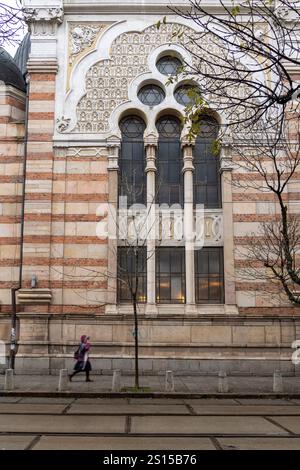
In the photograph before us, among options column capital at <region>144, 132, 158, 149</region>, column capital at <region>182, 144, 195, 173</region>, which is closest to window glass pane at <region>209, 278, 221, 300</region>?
column capital at <region>182, 144, 195, 173</region>

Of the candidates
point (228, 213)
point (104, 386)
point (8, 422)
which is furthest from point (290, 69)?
point (8, 422)

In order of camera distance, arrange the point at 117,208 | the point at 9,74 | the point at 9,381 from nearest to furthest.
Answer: the point at 9,381, the point at 117,208, the point at 9,74

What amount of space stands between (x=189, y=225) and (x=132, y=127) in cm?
517

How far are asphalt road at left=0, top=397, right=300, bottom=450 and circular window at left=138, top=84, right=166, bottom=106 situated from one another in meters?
13.3

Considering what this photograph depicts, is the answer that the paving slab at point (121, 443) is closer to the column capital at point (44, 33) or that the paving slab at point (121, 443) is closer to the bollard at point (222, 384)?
the bollard at point (222, 384)

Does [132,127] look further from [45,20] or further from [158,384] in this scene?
[158,384]

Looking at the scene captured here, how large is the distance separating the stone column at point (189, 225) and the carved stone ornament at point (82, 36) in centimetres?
641

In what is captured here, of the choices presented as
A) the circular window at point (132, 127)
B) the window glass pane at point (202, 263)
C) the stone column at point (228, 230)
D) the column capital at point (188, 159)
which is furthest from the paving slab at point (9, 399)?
the circular window at point (132, 127)

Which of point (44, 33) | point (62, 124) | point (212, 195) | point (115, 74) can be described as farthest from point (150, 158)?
point (44, 33)

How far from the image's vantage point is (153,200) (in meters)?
21.1

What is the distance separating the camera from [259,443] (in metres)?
8.50

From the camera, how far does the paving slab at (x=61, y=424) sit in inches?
372

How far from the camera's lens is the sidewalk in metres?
15.2

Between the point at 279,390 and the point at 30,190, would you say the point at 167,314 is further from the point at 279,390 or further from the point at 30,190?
the point at 30,190
